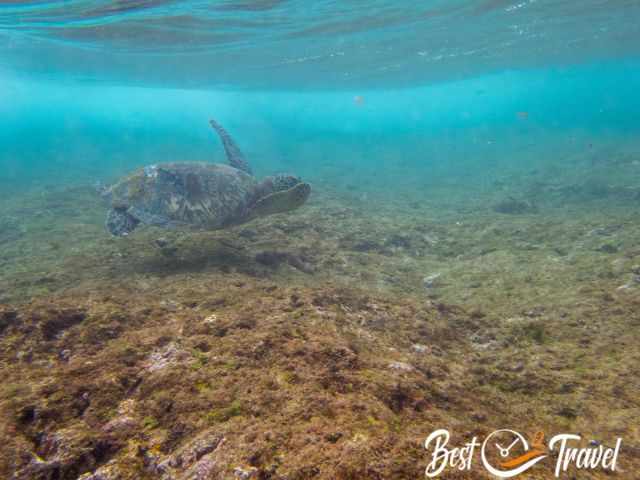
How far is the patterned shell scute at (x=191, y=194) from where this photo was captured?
6914 mm

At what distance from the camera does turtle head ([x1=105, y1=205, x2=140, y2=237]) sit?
6.97 meters

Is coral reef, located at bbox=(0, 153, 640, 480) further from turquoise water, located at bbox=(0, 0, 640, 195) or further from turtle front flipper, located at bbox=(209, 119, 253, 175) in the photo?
turquoise water, located at bbox=(0, 0, 640, 195)

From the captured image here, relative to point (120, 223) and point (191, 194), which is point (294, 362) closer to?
point (191, 194)

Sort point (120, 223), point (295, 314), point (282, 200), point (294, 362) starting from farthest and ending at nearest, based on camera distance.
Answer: point (120, 223)
point (282, 200)
point (295, 314)
point (294, 362)

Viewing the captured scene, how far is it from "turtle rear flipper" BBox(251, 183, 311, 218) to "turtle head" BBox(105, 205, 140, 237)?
244 centimetres

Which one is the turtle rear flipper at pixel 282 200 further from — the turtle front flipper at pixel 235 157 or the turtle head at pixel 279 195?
the turtle front flipper at pixel 235 157

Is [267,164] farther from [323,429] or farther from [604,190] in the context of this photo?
[323,429]

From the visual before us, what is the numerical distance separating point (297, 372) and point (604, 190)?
18.8 metres

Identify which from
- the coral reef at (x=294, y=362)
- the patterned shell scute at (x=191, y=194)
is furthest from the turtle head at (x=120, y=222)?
the coral reef at (x=294, y=362)

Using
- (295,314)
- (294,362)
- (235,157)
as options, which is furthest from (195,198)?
(294,362)

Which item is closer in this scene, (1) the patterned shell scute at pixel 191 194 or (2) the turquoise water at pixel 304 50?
(1) the patterned shell scute at pixel 191 194

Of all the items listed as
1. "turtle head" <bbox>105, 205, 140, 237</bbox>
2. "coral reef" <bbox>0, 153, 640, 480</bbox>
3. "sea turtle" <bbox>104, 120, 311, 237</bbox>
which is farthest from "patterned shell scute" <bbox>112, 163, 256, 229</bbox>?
"coral reef" <bbox>0, 153, 640, 480</bbox>

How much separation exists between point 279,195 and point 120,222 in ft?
11.1

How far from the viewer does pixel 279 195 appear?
6.59 m
